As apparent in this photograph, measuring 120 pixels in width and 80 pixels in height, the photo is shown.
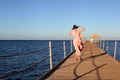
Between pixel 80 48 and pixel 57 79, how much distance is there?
5214 millimetres

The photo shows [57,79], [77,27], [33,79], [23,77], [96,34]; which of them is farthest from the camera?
[96,34]

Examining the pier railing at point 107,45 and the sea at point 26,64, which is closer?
the sea at point 26,64

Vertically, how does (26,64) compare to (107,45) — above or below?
below

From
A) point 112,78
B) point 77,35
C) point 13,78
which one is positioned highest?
point 77,35

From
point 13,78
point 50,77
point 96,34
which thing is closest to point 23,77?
point 13,78

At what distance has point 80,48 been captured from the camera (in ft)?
40.9

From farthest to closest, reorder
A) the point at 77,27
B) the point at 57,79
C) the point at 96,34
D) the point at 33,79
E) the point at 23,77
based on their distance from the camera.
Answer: the point at 96,34
the point at 23,77
the point at 33,79
the point at 77,27
the point at 57,79

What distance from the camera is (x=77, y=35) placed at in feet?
39.6

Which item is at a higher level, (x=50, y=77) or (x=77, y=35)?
(x=77, y=35)

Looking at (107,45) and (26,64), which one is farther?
(26,64)

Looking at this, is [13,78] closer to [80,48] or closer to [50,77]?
[80,48]

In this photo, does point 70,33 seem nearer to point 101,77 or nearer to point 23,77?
point 101,77

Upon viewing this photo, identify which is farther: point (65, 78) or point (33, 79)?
point (33, 79)

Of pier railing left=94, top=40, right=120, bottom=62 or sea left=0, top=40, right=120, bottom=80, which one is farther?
pier railing left=94, top=40, right=120, bottom=62
